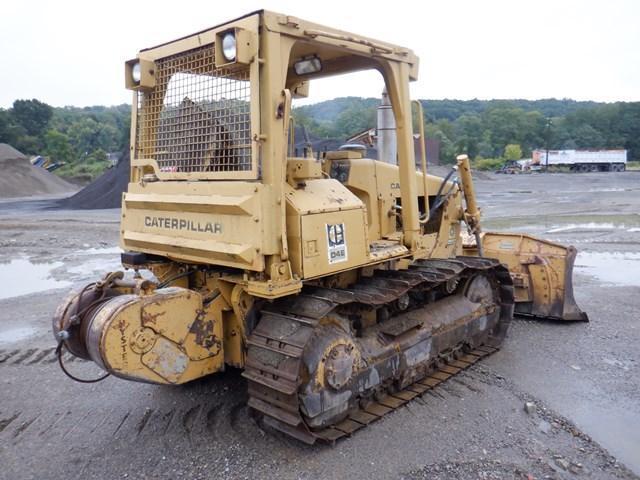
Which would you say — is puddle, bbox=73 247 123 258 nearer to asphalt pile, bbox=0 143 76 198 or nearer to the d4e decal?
the d4e decal

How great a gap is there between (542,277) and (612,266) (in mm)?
4460

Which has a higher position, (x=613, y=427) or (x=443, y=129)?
(x=443, y=129)

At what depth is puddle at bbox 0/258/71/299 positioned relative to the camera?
9406mm

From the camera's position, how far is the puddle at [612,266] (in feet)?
30.8

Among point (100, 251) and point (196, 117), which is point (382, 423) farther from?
point (100, 251)

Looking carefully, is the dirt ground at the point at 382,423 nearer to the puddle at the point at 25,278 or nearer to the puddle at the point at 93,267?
the puddle at the point at 25,278

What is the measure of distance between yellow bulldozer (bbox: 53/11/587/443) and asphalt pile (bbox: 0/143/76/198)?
3378 centimetres

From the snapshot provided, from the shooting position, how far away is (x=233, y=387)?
503 cm

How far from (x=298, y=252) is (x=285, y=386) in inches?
35.0

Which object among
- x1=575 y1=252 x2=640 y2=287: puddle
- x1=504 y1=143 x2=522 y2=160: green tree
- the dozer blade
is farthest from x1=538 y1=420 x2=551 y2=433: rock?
x1=504 y1=143 x2=522 y2=160: green tree

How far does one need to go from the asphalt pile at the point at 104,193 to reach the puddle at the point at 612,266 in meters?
19.8

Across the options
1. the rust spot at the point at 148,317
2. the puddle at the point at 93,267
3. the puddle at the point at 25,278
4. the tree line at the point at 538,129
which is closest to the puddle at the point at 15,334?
the puddle at the point at 25,278

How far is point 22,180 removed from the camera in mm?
36375

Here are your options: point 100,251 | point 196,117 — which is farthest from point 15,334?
point 100,251
